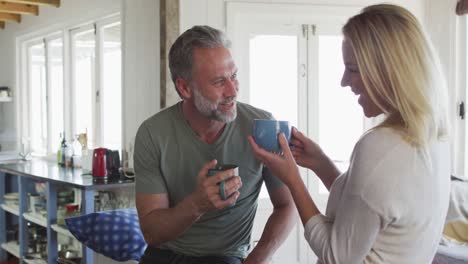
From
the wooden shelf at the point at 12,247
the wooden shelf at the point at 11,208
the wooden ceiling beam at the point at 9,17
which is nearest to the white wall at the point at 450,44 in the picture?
the wooden shelf at the point at 11,208

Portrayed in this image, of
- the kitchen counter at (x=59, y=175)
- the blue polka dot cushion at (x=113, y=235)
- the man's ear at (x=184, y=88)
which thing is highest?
the man's ear at (x=184, y=88)

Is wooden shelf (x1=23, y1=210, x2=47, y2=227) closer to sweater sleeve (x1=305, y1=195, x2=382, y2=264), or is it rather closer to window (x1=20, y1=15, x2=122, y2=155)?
window (x1=20, y1=15, x2=122, y2=155)

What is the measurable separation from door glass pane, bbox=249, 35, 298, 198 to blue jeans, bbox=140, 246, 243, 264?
63.1 inches

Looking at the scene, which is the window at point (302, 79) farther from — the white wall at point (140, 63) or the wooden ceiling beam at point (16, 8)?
the wooden ceiling beam at point (16, 8)

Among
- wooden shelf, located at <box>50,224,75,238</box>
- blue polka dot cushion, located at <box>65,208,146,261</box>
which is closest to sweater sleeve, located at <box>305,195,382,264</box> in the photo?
blue polka dot cushion, located at <box>65,208,146,261</box>

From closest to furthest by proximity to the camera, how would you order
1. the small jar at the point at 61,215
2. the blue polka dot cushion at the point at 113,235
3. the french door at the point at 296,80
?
the blue polka dot cushion at the point at 113,235
the french door at the point at 296,80
the small jar at the point at 61,215

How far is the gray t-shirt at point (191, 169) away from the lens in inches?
64.3

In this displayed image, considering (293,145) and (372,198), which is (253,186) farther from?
(372,198)

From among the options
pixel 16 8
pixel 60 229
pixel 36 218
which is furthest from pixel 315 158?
pixel 16 8

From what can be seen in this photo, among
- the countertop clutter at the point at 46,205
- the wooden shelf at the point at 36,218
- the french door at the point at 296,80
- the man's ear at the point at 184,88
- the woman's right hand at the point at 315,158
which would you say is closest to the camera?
the woman's right hand at the point at 315,158

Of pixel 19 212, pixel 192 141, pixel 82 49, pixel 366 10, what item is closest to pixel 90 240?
pixel 192 141

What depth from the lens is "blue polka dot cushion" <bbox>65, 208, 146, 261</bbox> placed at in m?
2.31

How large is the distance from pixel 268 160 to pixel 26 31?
208 inches

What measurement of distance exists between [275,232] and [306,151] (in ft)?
1.04
